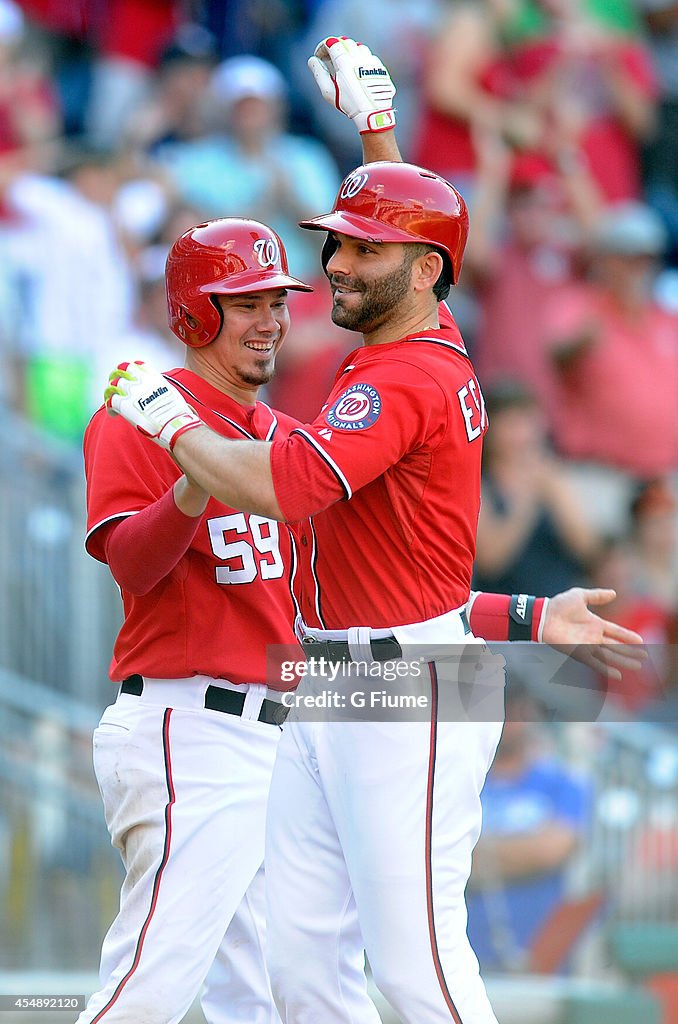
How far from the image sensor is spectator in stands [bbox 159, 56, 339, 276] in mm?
8164

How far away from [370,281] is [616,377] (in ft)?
15.5

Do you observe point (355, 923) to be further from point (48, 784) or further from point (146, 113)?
point (146, 113)

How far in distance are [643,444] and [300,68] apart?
9.87 ft

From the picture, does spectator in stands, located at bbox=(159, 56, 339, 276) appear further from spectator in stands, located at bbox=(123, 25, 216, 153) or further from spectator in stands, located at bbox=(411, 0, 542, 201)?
spectator in stands, located at bbox=(411, 0, 542, 201)

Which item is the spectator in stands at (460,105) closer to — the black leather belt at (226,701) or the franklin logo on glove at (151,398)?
the black leather belt at (226,701)

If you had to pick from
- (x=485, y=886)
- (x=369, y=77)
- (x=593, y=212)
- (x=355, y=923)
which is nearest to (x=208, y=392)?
(x=369, y=77)

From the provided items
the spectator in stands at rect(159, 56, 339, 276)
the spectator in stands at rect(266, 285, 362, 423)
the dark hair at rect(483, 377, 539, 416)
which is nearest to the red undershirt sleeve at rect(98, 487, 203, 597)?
the dark hair at rect(483, 377, 539, 416)

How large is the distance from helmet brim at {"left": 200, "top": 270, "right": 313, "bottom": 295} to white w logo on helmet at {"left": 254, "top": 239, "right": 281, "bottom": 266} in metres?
0.04

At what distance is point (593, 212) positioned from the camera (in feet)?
29.7

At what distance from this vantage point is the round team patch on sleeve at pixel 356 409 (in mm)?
3430

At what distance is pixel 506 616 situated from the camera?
390cm

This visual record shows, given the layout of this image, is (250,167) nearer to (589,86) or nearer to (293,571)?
(589,86)

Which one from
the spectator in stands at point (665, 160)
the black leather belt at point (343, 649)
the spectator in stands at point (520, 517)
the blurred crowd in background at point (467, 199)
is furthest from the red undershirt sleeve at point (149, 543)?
the spectator in stands at point (665, 160)

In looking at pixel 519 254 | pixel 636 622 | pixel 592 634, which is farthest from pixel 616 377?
pixel 592 634
